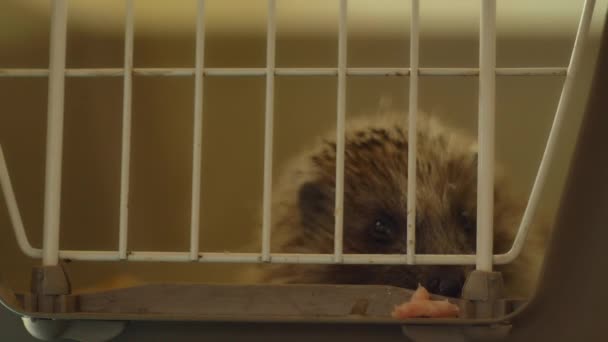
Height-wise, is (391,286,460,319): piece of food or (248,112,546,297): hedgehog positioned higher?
(248,112,546,297): hedgehog

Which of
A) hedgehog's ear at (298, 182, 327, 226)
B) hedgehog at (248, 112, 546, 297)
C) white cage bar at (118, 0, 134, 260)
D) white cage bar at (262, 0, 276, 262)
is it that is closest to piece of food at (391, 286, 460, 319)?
white cage bar at (262, 0, 276, 262)

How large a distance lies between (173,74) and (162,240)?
2.67 ft

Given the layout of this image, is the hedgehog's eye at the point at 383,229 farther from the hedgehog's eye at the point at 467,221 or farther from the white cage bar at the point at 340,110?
the white cage bar at the point at 340,110

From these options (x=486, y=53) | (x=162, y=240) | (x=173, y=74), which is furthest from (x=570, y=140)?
(x=162, y=240)

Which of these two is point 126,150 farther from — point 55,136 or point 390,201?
point 390,201

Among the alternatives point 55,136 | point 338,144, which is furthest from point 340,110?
point 55,136

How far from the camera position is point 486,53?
824 mm

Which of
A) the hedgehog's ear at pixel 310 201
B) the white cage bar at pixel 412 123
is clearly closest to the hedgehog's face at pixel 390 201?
the hedgehog's ear at pixel 310 201

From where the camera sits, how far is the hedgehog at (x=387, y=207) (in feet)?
4.57

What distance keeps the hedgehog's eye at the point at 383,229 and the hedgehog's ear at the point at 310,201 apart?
11 centimetres

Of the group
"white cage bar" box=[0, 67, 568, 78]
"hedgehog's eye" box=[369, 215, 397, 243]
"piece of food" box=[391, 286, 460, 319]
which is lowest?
"piece of food" box=[391, 286, 460, 319]

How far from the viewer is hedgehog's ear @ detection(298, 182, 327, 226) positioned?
58.1 inches

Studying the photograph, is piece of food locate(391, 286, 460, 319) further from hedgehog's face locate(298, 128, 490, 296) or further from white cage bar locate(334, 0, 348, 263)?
hedgehog's face locate(298, 128, 490, 296)

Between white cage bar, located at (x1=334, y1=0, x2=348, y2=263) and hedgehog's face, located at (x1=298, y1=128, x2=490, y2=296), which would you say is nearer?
white cage bar, located at (x1=334, y1=0, x2=348, y2=263)
